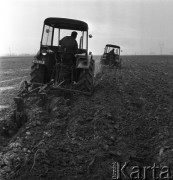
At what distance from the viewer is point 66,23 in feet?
28.6

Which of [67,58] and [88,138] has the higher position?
[67,58]

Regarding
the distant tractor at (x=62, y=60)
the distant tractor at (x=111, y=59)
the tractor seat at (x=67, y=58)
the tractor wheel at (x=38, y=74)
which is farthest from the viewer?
the distant tractor at (x=111, y=59)

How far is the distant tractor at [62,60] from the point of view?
8258 millimetres

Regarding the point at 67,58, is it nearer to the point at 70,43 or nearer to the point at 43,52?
the point at 70,43

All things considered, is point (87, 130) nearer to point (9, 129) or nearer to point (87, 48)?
point (9, 129)

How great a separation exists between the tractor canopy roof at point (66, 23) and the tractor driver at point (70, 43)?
0.31 m

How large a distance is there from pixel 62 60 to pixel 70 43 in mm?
544

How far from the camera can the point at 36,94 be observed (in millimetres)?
6793

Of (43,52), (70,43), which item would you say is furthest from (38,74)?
(70,43)

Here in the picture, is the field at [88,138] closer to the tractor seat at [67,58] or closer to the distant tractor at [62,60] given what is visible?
the distant tractor at [62,60]

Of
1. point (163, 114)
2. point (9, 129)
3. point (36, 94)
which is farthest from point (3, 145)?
point (163, 114)

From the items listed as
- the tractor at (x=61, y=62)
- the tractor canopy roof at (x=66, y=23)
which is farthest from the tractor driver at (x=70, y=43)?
the tractor canopy roof at (x=66, y=23)

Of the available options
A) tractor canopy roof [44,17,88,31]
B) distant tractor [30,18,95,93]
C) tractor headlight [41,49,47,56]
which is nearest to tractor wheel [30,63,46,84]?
distant tractor [30,18,95,93]

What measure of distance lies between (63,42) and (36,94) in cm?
231
